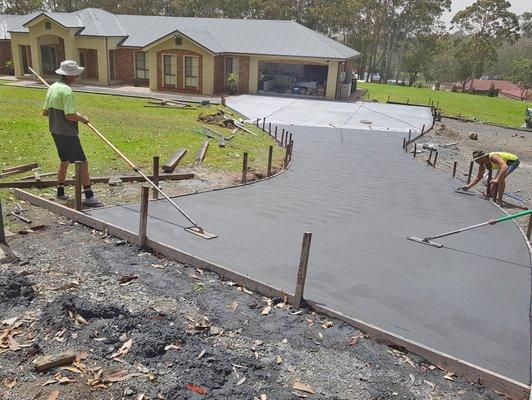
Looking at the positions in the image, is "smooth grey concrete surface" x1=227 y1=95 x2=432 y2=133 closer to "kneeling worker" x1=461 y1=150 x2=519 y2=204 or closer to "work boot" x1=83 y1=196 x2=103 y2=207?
"kneeling worker" x1=461 y1=150 x2=519 y2=204

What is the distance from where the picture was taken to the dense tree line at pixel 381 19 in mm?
50781

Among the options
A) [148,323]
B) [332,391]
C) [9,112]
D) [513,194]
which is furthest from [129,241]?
[9,112]

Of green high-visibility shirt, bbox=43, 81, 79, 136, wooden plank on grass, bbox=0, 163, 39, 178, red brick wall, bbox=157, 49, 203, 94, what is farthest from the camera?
red brick wall, bbox=157, 49, 203, 94

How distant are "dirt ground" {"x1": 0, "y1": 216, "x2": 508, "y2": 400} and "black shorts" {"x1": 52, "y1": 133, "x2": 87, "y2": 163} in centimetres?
231

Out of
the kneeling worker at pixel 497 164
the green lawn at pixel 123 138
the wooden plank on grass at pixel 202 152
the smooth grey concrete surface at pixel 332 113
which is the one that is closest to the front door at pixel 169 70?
the smooth grey concrete surface at pixel 332 113

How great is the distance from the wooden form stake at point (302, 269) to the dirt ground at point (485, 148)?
23.4ft

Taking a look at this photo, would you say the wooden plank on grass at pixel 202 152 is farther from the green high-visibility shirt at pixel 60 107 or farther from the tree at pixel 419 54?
the tree at pixel 419 54

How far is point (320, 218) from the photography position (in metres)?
7.31

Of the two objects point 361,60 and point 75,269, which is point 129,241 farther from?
point 361,60

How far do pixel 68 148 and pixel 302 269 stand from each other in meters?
4.46

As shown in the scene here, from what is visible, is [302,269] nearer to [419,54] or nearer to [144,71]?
[144,71]

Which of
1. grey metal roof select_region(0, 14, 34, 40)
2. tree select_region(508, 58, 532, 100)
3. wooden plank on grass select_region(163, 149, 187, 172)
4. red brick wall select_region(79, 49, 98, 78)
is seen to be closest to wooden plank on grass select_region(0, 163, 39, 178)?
wooden plank on grass select_region(163, 149, 187, 172)

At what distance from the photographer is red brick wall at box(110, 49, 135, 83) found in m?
30.6

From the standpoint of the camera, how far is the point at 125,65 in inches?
1219
